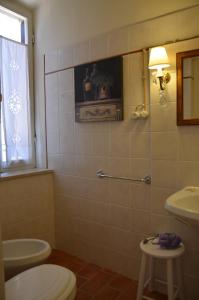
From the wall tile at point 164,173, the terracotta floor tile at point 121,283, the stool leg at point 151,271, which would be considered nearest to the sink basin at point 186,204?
the wall tile at point 164,173

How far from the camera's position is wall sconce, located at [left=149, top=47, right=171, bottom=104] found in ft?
5.35

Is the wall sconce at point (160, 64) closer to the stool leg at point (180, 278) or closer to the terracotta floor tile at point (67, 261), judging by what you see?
the stool leg at point (180, 278)

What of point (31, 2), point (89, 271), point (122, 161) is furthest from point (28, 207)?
point (31, 2)

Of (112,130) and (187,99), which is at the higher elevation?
(187,99)

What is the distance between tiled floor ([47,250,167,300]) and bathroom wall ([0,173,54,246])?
34 centimetres

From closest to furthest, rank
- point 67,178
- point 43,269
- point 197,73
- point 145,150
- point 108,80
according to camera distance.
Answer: point 43,269, point 197,73, point 145,150, point 108,80, point 67,178

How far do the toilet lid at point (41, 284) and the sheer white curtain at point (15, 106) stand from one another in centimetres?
125

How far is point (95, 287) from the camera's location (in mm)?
1970

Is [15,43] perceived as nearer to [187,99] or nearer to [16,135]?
[16,135]

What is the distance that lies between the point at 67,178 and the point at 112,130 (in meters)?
0.71

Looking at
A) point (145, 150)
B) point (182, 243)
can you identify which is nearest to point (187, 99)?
point (145, 150)

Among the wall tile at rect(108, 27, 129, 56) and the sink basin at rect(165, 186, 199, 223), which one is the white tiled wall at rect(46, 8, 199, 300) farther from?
the sink basin at rect(165, 186, 199, 223)

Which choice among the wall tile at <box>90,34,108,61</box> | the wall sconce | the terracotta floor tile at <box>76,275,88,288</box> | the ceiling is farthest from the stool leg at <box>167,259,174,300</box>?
the ceiling

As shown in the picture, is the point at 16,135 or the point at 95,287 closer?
the point at 95,287
